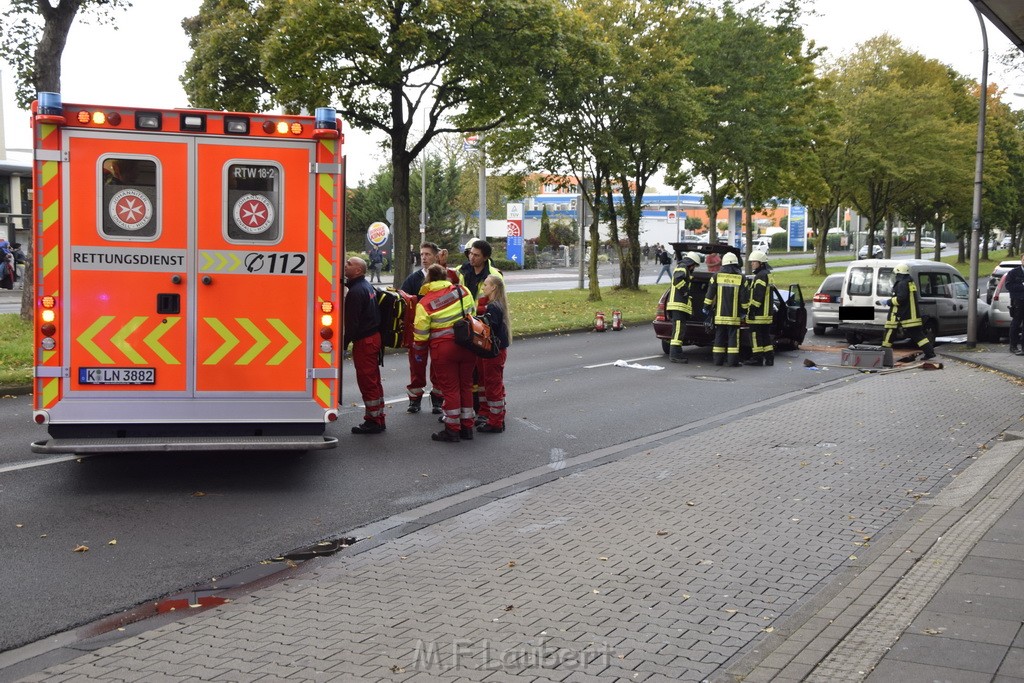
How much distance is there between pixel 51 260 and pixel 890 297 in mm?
15372

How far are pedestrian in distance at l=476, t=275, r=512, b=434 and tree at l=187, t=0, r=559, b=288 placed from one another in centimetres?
1019

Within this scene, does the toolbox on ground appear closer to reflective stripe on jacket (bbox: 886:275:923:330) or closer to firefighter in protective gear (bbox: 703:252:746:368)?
reflective stripe on jacket (bbox: 886:275:923:330)

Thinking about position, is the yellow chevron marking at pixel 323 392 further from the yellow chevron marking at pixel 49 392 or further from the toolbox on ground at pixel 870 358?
the toolbox on ground at pixel 870 358

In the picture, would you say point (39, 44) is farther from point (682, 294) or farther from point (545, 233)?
point (545, 233)

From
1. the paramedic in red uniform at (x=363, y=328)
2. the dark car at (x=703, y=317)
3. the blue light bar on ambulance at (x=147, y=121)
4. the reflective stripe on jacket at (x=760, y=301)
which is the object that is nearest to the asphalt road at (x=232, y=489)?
the paramedic in red uniform at (x=363, y=328)

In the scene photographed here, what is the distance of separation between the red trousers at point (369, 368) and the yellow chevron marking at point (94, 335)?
286 centimetres

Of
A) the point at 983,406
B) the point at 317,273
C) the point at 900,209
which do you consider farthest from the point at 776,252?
the point at 317,273

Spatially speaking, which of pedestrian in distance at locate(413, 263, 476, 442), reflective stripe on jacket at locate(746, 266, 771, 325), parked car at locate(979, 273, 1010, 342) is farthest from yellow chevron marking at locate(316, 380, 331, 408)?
parked car at locate(979, 273, 1010, 342)

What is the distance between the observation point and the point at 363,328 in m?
10.6

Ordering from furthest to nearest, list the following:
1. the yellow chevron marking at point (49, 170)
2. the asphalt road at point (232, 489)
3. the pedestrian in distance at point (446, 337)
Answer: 1. the pedestrian in distance at point (446, 337)
2. the yellow chevron marking at point (49, 170)
3. the asphalt road at point (232, 489)

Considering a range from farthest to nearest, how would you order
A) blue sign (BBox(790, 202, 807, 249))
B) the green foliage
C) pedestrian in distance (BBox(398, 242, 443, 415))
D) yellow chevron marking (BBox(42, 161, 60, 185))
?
blue sign (BBox(790, 202, 807, 249)), the green foliage, pedestrian in distance (BBox(398, 242, 443, 415)), yellow chevron marking (BBox(42, 161, 60, 185))

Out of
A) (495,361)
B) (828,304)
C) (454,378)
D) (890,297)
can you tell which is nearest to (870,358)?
(890,297)

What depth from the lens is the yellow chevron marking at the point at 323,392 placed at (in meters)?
8.58

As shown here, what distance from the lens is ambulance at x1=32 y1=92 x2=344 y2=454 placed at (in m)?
8.04
